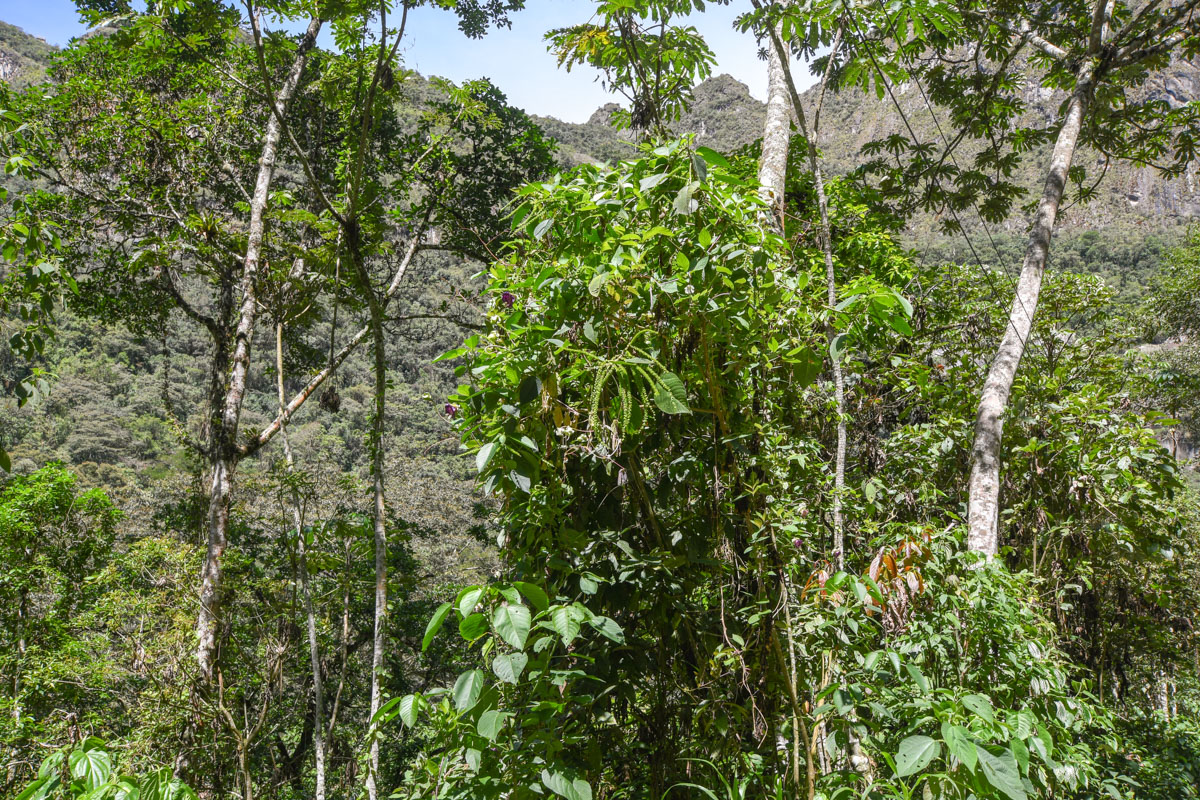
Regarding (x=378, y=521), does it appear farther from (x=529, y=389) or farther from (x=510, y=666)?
(x=510, y=666)

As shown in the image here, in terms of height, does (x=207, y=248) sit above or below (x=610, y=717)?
above

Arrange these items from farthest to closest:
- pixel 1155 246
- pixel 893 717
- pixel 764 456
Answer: pixel 1155 246
pixel 764 456
pixel 893 717

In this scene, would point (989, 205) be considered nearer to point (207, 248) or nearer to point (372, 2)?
point (372, 2)

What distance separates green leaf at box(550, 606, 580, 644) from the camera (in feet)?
3.65

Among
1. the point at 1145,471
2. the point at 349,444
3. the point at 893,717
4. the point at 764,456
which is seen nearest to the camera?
the point at 893,717

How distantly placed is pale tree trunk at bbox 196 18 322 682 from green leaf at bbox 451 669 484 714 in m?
5.10

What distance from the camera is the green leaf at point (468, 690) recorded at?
1.15 meters

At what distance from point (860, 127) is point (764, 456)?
188ft

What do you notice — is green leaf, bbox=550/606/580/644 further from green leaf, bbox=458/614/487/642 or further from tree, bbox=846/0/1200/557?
tree, bbox=846/0/1200/557

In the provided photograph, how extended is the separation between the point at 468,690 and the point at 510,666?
120mm

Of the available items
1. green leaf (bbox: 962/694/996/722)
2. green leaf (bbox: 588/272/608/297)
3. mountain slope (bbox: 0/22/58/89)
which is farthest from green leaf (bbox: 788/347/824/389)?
mountain slope (bbox: 0/22/58/89)

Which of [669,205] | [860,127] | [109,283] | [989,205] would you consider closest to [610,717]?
[669,205]

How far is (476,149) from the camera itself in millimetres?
7828

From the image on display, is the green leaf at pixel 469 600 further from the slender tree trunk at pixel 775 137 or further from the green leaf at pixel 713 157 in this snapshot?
the slender tree trunk at pixel 775 137
